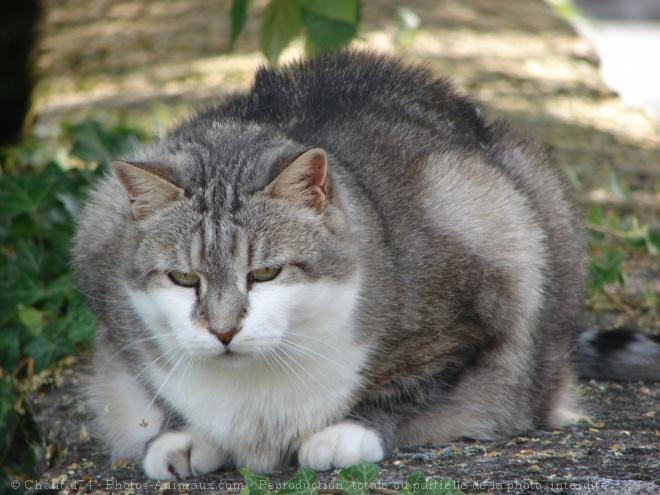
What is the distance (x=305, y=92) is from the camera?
356cm

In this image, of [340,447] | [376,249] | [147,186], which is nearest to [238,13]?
[147,186]

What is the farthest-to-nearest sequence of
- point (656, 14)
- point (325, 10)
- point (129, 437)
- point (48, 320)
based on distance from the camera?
point (656, 14)
point (48, 320)
point (325, 10)
point (129, 437)

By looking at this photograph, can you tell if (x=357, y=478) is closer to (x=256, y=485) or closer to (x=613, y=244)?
(x=256, y=485)

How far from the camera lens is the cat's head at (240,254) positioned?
2.61 meters

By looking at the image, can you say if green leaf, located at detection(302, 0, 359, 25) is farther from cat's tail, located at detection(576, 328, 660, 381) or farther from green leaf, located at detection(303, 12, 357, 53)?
cat's tail, located at detection(576, 328, 660, 381)

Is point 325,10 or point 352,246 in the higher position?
point 325,10

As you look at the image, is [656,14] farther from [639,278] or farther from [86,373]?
[86,373]

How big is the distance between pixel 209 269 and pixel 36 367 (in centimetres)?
147

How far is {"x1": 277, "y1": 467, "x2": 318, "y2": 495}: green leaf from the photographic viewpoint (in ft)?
7.86

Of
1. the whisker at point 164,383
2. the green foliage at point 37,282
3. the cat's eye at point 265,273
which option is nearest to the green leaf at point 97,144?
the green foliage at point 37,282

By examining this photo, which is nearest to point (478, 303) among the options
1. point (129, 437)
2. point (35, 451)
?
point (129, 437)

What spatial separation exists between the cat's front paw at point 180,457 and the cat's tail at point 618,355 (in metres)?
1.49

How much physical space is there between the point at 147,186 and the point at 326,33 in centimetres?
150

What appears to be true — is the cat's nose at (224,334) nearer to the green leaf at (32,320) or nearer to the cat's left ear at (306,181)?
the cat's left ear at (306,181)
